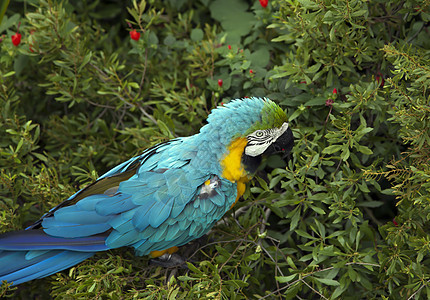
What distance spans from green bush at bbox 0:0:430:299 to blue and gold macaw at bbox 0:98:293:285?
0.37 feet

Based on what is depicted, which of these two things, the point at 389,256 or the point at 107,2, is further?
the point at 107,2

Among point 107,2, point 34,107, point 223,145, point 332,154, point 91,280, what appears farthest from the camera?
point 107,2

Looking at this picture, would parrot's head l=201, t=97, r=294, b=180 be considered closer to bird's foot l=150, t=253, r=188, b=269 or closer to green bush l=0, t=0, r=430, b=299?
green bush l=0, t=0, r=430, b=299

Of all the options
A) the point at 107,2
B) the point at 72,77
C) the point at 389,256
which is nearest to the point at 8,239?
the point at 72,77

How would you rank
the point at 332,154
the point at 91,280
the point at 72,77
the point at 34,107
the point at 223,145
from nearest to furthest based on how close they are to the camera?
the point at 91,280
the point at 223,145
the point at 332,154
the point at 72,77
the point at 34,107

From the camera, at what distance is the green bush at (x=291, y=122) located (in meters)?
1.84

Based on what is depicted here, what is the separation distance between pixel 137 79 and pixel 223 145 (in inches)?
37.0

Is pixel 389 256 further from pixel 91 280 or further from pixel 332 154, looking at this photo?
pixel 91 280

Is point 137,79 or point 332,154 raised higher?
point 137,79

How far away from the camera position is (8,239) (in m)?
1.88

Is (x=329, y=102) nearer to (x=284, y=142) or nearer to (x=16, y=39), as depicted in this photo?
(x=284, y=142)

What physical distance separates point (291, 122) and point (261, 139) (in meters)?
0.38

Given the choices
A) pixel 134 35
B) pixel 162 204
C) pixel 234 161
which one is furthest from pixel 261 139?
pixel 134 35

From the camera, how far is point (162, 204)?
1880 mm
